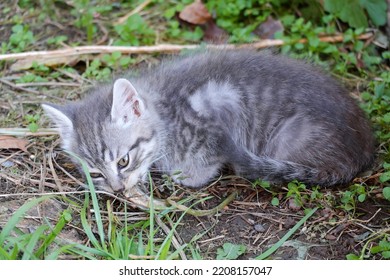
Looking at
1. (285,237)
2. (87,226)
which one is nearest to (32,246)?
(87,226)

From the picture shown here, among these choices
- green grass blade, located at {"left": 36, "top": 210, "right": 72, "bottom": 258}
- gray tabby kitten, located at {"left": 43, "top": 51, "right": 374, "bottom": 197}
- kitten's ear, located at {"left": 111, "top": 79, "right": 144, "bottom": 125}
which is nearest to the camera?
green grass blade, located at {"left": 36, "top": 210, "right": 72, "bottom": 258}

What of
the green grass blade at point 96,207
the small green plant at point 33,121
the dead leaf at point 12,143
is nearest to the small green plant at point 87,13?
the small green plant at point 33,121

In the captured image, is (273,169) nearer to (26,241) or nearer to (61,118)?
(61,118)

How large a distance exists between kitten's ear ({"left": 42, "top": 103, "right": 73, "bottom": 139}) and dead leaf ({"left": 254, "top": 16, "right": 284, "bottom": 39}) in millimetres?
2288

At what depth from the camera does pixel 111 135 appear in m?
3.89

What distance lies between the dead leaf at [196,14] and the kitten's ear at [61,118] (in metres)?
2.06

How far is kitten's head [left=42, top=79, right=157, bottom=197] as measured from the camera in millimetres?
3854

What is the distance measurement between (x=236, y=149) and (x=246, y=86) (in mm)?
495

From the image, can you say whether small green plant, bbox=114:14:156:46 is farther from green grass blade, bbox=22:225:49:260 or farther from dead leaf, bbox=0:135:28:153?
green grass blade, bbox=22:225:49:260

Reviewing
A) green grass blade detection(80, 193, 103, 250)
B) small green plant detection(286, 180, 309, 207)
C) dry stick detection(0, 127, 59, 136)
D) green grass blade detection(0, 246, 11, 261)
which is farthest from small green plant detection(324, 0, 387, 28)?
green grass blade detection(0, 246, 11, 261)

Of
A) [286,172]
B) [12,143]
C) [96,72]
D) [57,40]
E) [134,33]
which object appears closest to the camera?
[286,172]

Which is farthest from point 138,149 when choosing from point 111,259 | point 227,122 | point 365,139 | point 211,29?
point 211,29

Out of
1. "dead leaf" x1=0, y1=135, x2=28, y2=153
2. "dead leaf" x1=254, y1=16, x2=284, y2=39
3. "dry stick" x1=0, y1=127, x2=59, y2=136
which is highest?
"dead leaf" x1=254, y1=16, x2=284, y2=39

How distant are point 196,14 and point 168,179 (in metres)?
2.07
